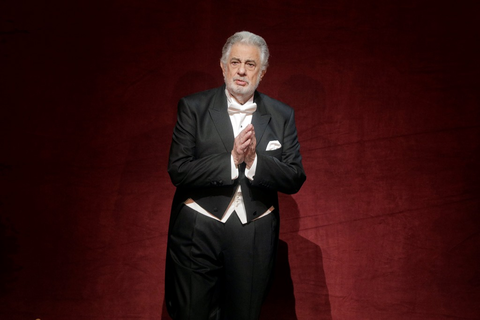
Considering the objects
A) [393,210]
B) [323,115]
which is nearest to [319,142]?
[323,115]

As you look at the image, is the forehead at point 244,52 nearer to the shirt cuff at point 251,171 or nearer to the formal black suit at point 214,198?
the formal black suit at point 214,198

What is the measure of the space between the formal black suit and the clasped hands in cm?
3

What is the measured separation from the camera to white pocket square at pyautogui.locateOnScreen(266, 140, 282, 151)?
83.4 inches

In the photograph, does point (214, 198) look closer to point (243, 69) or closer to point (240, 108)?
point (240, 108)

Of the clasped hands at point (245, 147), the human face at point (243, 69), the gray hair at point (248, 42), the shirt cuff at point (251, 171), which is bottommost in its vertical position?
the shirt cuff at point (251, 171)

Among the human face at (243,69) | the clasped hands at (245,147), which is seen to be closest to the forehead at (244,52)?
the human face at (243,69)

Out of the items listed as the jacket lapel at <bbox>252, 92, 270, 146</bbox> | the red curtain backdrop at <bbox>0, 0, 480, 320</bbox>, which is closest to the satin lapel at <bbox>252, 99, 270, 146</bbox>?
the jacket lapel at <bbox>252, 92, 270, 146</bbox>

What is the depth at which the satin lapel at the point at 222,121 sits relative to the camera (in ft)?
6.84

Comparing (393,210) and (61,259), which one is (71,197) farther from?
(393,210)

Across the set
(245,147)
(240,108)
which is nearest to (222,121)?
(240,108)

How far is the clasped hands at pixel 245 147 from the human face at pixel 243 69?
0.24 metres

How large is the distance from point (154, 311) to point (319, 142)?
1276mm

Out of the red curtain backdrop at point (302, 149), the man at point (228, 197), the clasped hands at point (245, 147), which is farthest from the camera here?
the red curtain backdrop at point (302, 149)

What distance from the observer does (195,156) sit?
2.12 metres
